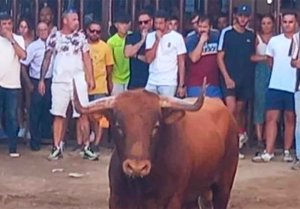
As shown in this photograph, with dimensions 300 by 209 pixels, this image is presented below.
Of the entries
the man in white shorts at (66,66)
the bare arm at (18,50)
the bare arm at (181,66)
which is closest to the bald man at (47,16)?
the man in white shorts at (66,66)

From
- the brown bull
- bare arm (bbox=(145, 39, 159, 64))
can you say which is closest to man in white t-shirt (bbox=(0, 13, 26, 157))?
bare arm (bbox=(145, 39, 159, 64))

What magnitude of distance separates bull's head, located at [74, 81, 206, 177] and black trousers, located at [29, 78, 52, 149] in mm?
6158

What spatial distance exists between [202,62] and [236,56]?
467 mm

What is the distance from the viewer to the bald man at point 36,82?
561 inches

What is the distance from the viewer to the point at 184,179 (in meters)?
8.31

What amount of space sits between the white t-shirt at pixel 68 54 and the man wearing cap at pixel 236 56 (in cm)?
184

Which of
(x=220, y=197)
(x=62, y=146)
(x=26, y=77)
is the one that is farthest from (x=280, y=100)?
(x=220, y=197)

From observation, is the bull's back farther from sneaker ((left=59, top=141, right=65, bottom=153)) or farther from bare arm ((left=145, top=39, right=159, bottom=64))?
sneaker ((left=59, top=141, right=65, bottom=153))

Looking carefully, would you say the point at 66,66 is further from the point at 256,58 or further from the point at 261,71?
the point at 261,71

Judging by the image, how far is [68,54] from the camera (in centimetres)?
1355

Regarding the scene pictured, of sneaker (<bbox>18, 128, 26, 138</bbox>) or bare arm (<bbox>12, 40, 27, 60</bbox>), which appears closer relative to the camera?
bare arm (<bbox>12, 40, 27, 60</bbox>)

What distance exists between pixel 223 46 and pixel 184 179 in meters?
5.68

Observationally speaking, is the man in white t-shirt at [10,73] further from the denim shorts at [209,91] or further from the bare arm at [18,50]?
the denim shorts at [209,91]

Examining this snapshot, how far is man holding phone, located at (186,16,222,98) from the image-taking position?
13.7 metres
